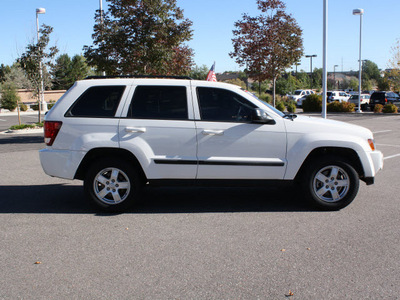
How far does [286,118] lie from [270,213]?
1.37 meters

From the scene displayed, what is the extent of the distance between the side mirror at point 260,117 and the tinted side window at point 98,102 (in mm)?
1910

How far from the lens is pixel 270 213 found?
6.11 m

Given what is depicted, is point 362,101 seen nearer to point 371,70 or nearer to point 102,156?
point 102,156

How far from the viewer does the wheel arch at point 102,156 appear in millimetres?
6066

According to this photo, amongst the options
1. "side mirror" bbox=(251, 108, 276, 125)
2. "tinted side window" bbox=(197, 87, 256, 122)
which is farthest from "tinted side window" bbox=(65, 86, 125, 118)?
"side mirror" bbox=(251, 108, 276, 125)

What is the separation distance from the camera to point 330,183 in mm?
6180

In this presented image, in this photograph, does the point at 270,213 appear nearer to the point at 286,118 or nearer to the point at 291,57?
the point at 286,118

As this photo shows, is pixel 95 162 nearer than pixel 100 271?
No

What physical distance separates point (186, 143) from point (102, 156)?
48.3 inches

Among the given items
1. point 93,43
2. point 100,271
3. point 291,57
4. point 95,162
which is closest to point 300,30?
point 291,57

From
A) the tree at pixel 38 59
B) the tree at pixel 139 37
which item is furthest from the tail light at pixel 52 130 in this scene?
the tree at pixel 38 59

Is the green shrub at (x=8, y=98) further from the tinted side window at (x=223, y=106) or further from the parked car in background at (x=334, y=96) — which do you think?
the tinted side window at (x=223, y=106)

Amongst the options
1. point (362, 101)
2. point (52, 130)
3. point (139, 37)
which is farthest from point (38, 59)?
point (362, 101)

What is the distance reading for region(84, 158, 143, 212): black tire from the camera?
6055mm
